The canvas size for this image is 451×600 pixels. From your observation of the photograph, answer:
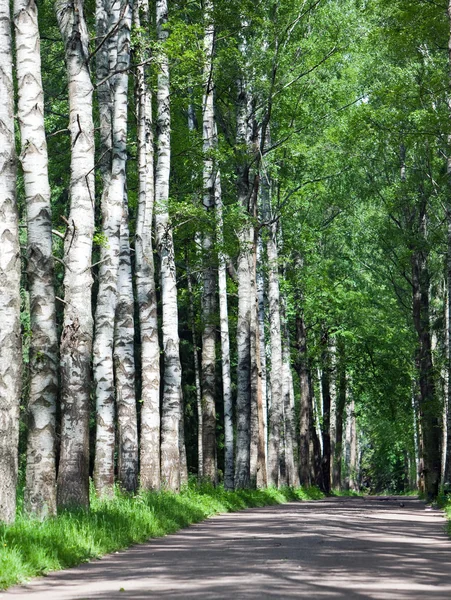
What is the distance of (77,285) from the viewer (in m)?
13.3

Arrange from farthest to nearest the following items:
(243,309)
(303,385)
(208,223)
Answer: (303,385) < (243,309) < (208,223)

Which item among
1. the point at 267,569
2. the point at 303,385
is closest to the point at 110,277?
the point at 267,569

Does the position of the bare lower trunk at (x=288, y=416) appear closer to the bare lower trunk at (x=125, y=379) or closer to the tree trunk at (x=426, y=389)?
the tree trunk at (x=426, y=389)

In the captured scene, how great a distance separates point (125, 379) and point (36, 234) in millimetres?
7266

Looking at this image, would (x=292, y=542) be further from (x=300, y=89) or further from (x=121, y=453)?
(x=300, y=89)

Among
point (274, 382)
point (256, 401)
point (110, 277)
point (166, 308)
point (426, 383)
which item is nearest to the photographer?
point (110, 277)

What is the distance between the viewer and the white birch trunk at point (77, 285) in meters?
12.8

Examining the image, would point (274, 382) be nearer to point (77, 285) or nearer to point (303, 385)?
point (303, 385)

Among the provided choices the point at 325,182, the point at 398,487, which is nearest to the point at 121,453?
the point at 325,182

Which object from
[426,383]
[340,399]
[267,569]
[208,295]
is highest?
[208,295]

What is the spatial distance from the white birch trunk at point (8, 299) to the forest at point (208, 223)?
3 cm

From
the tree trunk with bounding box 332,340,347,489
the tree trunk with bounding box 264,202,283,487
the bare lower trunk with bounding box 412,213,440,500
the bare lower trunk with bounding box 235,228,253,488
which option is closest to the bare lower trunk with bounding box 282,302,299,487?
the tree trunk with bounding box 264,202,283,487

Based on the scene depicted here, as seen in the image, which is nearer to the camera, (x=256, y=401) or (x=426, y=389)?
(x=256, y=401)

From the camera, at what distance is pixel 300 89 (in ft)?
108
